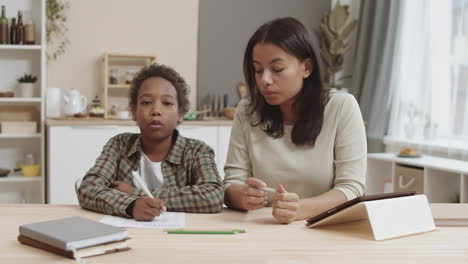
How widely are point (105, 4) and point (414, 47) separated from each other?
252 cm

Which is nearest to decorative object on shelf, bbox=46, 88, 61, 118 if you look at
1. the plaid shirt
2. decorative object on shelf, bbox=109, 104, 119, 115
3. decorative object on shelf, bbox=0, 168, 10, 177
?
decorative object on shelf, bbox=109, 104, 119, 115

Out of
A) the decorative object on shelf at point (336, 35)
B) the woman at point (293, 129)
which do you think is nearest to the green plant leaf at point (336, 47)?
the decorative object on shelf at point (336, 35)

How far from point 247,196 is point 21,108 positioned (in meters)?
3.37

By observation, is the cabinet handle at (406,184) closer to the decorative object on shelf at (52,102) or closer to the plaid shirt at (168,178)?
the plaid shirt at (168,178)

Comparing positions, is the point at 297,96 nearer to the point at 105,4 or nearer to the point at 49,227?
the point at 49,227

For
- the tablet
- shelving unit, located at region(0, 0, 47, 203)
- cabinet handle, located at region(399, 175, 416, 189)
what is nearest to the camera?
the tablet

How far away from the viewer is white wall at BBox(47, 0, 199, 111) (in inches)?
182

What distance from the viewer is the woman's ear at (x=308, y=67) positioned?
181 centimetres

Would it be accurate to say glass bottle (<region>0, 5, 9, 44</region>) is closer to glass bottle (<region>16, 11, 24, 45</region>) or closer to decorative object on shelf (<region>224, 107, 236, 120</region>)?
glass bottle (<region>16, 11, 24, 45</region>)

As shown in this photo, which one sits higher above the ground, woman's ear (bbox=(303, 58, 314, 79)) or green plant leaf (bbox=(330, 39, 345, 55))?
green plant leaf (bbox=(330, 39, 345, 55))

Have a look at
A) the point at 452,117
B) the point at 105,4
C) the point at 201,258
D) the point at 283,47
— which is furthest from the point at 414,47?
the point at 201,258

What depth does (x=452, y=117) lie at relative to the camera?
13.0 feet

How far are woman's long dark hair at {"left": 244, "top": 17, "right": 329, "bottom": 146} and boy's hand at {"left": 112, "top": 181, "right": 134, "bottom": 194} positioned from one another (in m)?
0.48

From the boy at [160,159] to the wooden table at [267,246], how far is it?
0.35 feet
